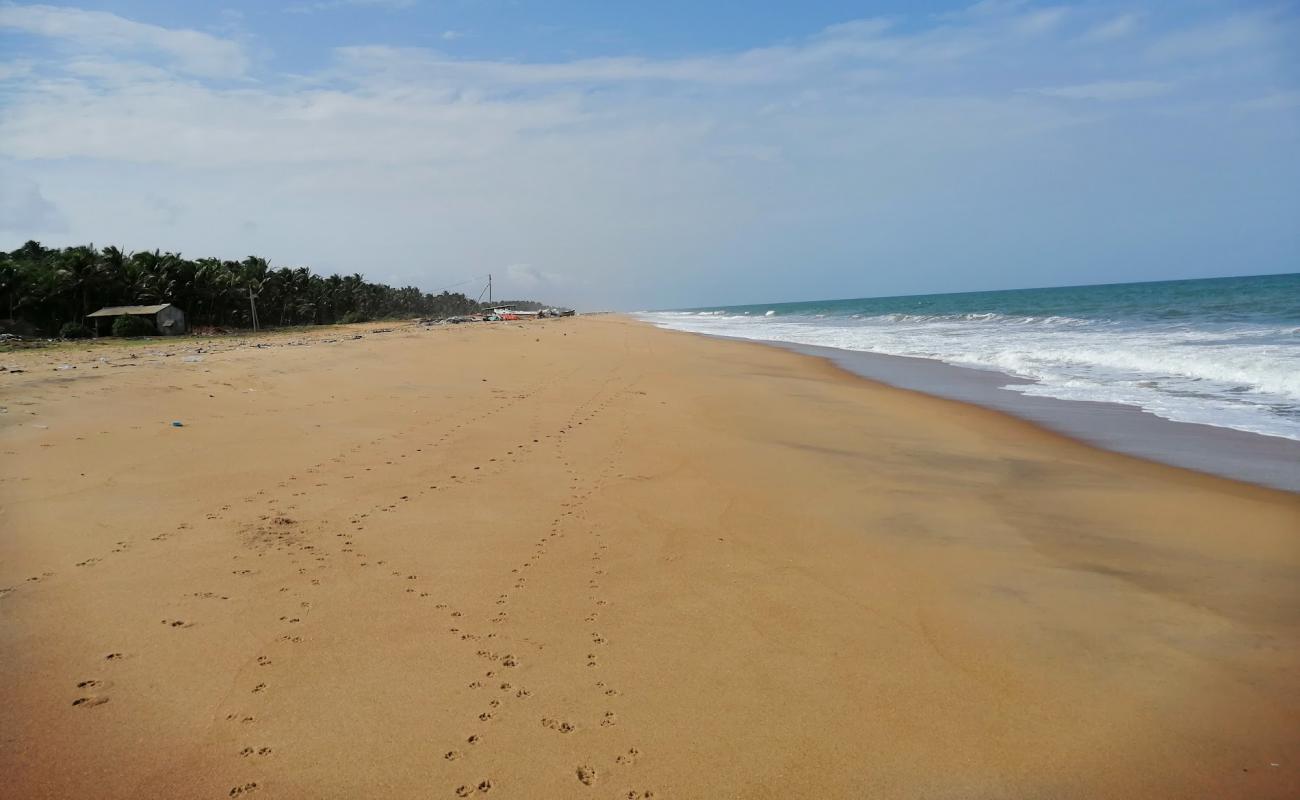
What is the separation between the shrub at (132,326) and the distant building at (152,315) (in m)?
0.33

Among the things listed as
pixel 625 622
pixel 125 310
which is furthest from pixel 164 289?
pixel 625 622

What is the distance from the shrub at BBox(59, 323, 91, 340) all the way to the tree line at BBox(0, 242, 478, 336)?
1.42m

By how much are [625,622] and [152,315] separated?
135 ft

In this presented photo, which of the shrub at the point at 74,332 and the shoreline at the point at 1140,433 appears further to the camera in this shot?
the shrub at the point at 74,332

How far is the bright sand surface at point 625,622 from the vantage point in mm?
2807

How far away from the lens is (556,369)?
669 inches

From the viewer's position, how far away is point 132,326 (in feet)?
113

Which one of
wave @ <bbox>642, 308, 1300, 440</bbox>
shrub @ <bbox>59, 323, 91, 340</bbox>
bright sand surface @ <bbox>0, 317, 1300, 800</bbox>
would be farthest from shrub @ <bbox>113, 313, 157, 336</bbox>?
wave @ <bbox>642, 308, 1300, 440</bbox>

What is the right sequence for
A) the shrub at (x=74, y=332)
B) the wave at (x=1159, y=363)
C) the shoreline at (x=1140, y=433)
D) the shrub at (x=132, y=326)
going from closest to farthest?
the shoreline at (x=1140, y=433) < the wave at (x=1159, y=363) < the shrub at (x=74, y=332) < the shrub at (x=132, y=326)

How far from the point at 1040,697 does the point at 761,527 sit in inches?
99.7

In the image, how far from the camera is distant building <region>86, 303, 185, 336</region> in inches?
1395

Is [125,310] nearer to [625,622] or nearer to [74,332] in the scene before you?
[74,332]

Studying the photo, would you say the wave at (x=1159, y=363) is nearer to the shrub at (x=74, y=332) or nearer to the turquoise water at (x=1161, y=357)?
the turquoise water at (x=1161, y=357)

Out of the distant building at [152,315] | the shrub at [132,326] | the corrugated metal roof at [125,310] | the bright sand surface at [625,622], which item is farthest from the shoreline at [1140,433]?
the corrugated metal roof at [125,310]
